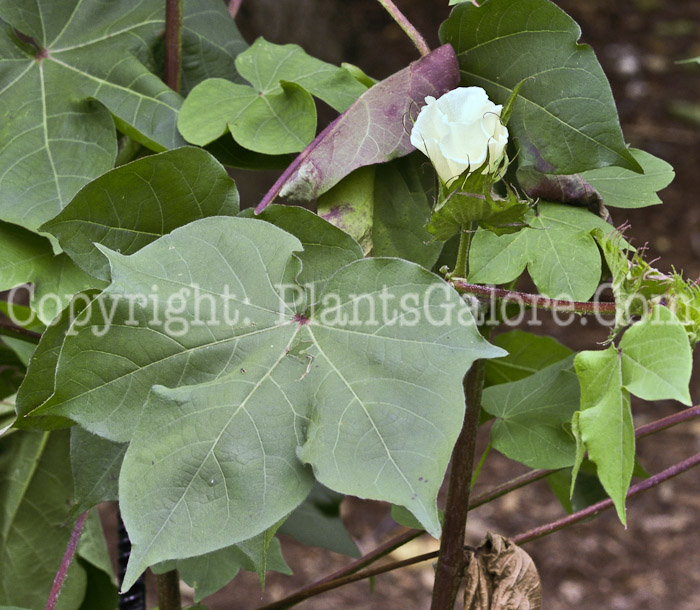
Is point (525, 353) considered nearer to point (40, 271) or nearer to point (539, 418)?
point (539, 418)

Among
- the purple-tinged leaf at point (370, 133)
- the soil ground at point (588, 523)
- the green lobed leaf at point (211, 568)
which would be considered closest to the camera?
the purple-tinged leaf at point (370, 133)

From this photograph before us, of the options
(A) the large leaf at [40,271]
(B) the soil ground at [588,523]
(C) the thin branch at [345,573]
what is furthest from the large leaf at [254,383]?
(B) the soil ground at [588,523]

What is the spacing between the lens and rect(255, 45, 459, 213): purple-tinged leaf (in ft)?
1.44

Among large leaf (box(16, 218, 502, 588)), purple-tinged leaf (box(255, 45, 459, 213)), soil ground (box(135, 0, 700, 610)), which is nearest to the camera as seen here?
large leaf (box(16, 218, 502, 588))

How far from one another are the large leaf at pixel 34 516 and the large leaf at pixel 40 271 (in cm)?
19

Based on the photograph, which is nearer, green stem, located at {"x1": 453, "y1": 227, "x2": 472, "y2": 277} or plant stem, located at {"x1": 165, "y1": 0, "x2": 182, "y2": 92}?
green stem, located at {"x1": 453, "y1": 227, "x2": 472, "y2": 277}

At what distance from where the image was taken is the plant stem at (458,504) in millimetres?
476

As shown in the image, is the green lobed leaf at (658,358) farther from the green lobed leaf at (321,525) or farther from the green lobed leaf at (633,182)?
the green lobed leaf at (321,525)

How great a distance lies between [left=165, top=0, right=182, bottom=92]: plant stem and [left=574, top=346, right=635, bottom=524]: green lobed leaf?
0.35m

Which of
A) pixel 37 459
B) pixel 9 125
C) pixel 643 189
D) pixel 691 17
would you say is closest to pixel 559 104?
pixel 643 189

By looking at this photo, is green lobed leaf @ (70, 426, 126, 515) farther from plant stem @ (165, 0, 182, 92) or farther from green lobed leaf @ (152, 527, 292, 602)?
plant stem @ (165, 0, 182, 92)

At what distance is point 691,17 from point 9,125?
254 centimetres

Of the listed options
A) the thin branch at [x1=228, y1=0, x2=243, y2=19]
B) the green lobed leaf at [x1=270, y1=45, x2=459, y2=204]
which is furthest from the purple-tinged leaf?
the thin branch at [x1=228, y1=0, x2=243, y2=19]

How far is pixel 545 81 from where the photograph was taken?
17.0 inches
